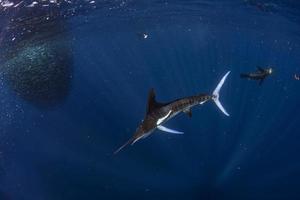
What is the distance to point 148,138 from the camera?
86.3 feet

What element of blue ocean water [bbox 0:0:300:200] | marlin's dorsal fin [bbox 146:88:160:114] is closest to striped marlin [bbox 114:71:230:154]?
marlin's dorsal fin [bbox 146:88:160:114]

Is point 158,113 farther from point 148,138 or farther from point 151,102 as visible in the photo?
point 148,138

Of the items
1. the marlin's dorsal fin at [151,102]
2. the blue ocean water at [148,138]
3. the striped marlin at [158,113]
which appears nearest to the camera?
the striped marlin at [158,113]

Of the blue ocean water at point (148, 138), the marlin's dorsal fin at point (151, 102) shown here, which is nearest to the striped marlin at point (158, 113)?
the marlin's dorsal fin at point (151, 102)

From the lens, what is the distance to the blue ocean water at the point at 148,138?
2269 cm

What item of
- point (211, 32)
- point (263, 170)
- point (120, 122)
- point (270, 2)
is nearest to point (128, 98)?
point (120, 122)

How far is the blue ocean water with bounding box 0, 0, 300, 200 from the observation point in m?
22.7

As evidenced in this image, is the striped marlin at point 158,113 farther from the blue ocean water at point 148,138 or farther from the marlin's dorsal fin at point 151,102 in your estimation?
the blue ocean water at point 148,138

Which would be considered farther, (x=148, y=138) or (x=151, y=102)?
(x=148, y=138)

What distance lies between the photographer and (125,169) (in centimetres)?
2416

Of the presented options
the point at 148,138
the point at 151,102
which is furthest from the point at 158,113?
the point at 148,138

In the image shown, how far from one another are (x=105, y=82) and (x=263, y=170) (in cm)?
2144

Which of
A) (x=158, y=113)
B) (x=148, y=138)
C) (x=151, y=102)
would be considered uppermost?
(x=151, y=102)

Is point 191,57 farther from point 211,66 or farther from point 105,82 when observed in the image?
point 105,82
